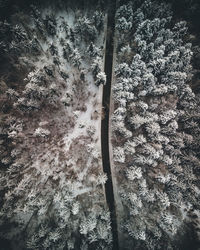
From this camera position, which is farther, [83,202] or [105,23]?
[105,23]

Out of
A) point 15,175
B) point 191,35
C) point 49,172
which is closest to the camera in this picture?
point 15,175

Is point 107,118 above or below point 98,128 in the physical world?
above

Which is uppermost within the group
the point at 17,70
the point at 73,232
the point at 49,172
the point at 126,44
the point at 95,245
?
the point at 126,44

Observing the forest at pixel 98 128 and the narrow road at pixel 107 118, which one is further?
the narrow road at pixel 107 118

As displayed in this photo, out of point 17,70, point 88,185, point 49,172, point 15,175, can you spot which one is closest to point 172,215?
point 88,185

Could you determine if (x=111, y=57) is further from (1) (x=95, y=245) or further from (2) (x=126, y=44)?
(1) (x=95, y=245)

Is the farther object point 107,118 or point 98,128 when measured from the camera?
point 107,118
